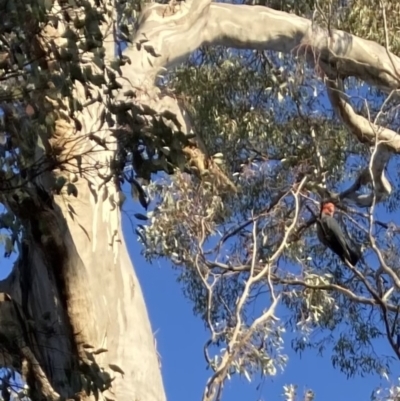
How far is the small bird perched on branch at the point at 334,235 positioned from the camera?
15.8ft

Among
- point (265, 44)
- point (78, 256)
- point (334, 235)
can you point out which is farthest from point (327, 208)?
point (78, 256)

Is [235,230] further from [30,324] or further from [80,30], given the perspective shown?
[80,30]

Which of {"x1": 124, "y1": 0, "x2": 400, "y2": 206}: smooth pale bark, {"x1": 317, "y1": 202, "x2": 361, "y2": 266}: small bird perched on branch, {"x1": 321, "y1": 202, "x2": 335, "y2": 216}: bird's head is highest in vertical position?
{"x1": 124, "y1": 0, "x2": 400, "y2": 206}: smooth pale bark

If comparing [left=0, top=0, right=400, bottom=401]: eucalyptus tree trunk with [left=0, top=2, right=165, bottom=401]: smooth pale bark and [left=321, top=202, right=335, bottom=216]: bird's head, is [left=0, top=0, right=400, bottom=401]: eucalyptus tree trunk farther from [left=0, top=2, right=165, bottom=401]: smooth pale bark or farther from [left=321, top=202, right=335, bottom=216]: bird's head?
[left=321, top=202, right=335, bottom=216]: bird's head

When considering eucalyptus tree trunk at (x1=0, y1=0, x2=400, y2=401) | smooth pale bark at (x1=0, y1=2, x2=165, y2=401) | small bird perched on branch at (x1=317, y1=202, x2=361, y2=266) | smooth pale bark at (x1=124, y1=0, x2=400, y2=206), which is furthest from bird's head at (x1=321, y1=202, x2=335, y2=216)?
smooth pale bark at (x1=0, y1=2, x2=165, y2=401)

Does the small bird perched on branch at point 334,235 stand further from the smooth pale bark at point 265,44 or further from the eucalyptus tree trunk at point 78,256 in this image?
the eucalyptus tree trunk at point 78,256

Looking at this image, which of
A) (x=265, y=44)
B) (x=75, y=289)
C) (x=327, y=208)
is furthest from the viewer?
(x=265, y=44)

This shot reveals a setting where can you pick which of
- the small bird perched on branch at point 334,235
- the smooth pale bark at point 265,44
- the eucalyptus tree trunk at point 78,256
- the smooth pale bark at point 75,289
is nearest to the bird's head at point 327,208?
the small bird perched on branch at point 334,235

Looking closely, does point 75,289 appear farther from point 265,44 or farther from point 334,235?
point 265,44

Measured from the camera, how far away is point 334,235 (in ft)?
15.9

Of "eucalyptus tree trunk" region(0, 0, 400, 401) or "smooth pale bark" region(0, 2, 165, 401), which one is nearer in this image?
"eucalyptus tree trunk" region(0, 0, 400, 401)

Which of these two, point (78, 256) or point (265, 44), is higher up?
point (265, 44)

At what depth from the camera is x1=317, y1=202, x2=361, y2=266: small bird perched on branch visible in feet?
15.8

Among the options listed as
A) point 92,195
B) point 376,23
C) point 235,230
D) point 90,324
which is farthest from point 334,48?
point 90,324
